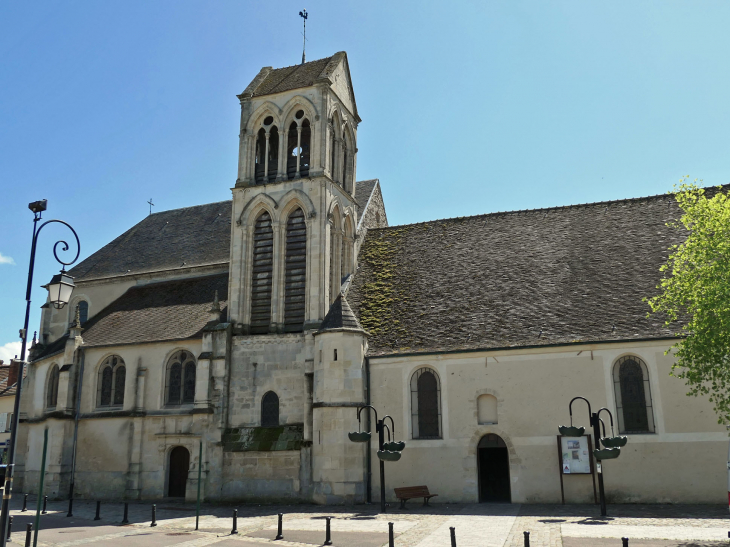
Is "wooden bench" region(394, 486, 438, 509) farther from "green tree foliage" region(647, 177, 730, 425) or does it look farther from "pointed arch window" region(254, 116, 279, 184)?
"pointed arch window" region(254, 116, 279, 184)

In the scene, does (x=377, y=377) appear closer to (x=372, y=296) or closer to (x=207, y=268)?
(x=372, y=296)

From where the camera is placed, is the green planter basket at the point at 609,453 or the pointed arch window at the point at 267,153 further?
the pointed arch window at the point at 267,153

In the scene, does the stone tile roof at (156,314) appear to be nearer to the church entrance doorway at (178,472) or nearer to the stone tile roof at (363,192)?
the church entrance doorway at (178,472)

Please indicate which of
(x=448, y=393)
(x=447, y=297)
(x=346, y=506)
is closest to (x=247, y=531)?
(x=346, y=506)

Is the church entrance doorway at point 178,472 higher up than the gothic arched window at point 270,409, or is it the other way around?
the gothic arched window at point 270,409

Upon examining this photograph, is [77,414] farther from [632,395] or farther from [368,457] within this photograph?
[632,395]

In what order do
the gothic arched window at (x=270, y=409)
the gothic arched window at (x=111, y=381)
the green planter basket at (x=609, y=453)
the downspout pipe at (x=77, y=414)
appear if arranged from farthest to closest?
the gothic arched window at (x=111, y=381) < the downspout pipe at (x=77, y=414) < the gothic arched window at (x=270, y=409) < the green planter basket at (x=609, y=453)

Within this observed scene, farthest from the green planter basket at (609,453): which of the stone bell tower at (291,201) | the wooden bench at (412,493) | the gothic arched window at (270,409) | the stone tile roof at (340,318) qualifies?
the gothic arched window at (270,409)

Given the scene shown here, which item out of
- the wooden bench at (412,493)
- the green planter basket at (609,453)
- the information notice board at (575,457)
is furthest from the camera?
the wooden bench at (412,493)

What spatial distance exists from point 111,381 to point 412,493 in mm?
15540

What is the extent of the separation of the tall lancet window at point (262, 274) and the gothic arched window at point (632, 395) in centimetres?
1345

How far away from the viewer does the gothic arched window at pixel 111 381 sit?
95.7 ft

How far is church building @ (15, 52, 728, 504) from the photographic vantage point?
21.2 metres

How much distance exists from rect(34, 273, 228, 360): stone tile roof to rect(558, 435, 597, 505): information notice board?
595 inches
